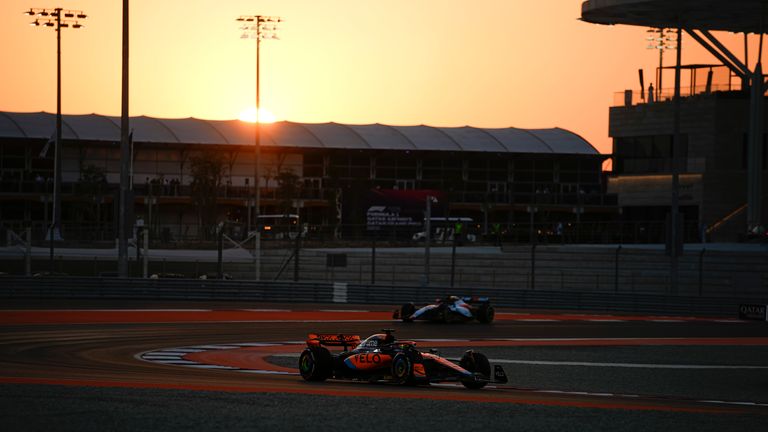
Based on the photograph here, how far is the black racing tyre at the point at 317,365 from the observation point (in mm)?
16531

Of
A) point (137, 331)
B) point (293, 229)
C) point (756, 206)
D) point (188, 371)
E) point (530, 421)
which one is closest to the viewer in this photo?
point (530, 421)

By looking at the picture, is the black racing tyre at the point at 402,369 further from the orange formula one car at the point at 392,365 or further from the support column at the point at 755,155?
the support column at the point at 755,155

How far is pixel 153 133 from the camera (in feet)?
273

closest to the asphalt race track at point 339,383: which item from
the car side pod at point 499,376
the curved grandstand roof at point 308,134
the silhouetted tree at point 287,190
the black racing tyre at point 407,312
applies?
the car side pod at point 499,376

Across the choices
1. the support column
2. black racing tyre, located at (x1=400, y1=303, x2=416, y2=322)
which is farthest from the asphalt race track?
the support column

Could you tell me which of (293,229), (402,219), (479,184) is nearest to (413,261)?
(293,229)

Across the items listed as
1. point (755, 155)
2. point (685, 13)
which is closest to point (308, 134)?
point (685, 13)

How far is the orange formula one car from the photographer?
1602 cm

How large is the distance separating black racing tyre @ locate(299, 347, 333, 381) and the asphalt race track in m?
0.21

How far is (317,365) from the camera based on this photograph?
16516mm

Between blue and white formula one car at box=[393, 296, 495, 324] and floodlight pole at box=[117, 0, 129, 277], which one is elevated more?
floodlight pole at box=[117, 0, 129, 277]

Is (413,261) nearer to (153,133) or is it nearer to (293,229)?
(293,229)

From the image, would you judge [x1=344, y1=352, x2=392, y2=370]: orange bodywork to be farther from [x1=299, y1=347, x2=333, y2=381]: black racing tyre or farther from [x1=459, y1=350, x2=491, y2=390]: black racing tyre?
[x1=459, y1=350, x2=491, y2=390]: black racing tyre

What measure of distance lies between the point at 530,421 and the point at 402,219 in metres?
56.7
